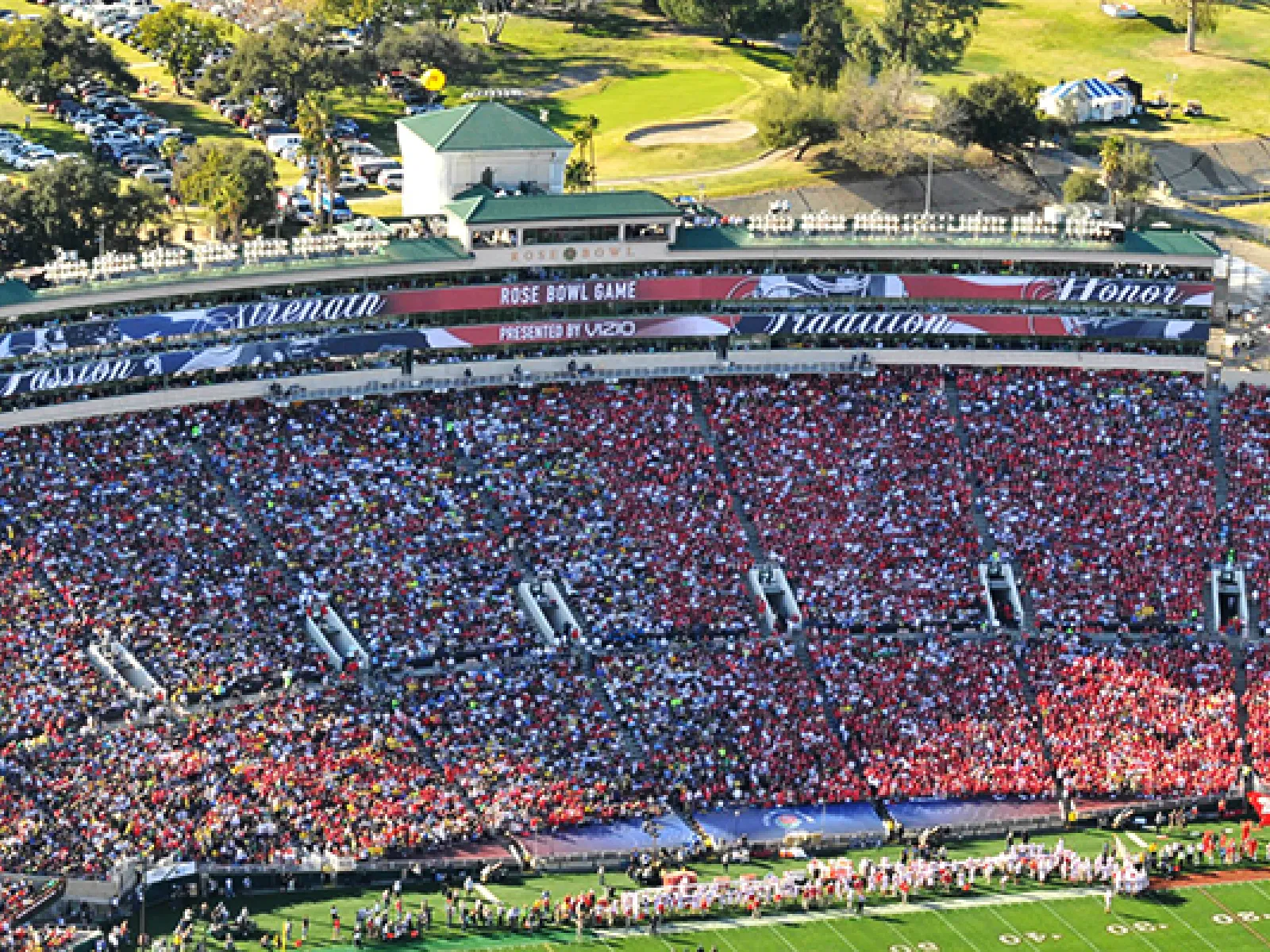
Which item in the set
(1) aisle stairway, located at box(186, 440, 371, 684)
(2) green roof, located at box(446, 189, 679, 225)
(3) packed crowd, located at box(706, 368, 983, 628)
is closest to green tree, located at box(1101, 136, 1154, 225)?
(3) packed crowd, located at box(706, 368, 983, 628)

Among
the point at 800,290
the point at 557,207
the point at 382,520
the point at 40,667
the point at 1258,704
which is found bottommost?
the point at 1258,704

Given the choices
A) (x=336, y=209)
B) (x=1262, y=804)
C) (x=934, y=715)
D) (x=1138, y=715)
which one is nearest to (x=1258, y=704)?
(x=1138, y=715)

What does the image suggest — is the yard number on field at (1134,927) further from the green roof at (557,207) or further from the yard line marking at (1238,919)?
the green roof at (557,207)

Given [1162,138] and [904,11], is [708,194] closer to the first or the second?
[904,11]

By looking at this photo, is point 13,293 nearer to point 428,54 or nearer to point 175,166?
point 175,166

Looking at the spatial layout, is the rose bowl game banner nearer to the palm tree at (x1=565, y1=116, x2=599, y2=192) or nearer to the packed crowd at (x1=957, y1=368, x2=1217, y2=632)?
the packed crowd at (x1=957, y1=368, x2=1217, y2=632)

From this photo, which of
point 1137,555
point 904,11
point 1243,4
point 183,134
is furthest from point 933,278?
point 1243,4

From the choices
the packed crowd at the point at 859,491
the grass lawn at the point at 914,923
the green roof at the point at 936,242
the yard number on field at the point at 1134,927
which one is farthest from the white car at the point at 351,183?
the yard number on field at the point at 1134,927
